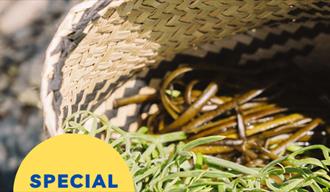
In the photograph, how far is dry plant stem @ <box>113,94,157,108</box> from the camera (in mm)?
1198

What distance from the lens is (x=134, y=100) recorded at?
4.00 ft

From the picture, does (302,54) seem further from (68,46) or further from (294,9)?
(68,46)

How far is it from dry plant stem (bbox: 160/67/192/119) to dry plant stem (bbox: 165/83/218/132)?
0.02m

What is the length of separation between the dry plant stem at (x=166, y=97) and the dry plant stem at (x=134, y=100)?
0.13ft

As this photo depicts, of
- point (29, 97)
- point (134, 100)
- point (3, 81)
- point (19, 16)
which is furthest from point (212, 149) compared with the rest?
point (19, 16)

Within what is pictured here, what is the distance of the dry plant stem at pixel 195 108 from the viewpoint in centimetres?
117

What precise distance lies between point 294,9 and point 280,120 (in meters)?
0.20

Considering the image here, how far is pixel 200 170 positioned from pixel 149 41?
296mm

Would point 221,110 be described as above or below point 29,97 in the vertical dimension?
above

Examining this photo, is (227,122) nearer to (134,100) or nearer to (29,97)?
(134,100)

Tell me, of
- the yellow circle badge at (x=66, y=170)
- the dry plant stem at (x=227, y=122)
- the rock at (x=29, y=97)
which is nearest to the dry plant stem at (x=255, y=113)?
the dry plant stem at (x=227, y=122)

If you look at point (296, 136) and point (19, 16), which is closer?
point (296, 136)

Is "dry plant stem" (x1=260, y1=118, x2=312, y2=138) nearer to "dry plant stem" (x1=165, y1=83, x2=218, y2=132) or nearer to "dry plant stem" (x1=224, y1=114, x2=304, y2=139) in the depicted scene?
"dry plant stem" (x1=224, y1=114, x2=304, y2=139)

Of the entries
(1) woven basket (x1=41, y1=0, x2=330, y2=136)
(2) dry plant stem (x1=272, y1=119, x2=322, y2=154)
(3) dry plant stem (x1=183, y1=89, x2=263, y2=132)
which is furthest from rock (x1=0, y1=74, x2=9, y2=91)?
(2) dry plant stem (x1=272, y1=119, x2=322, y2=154)
